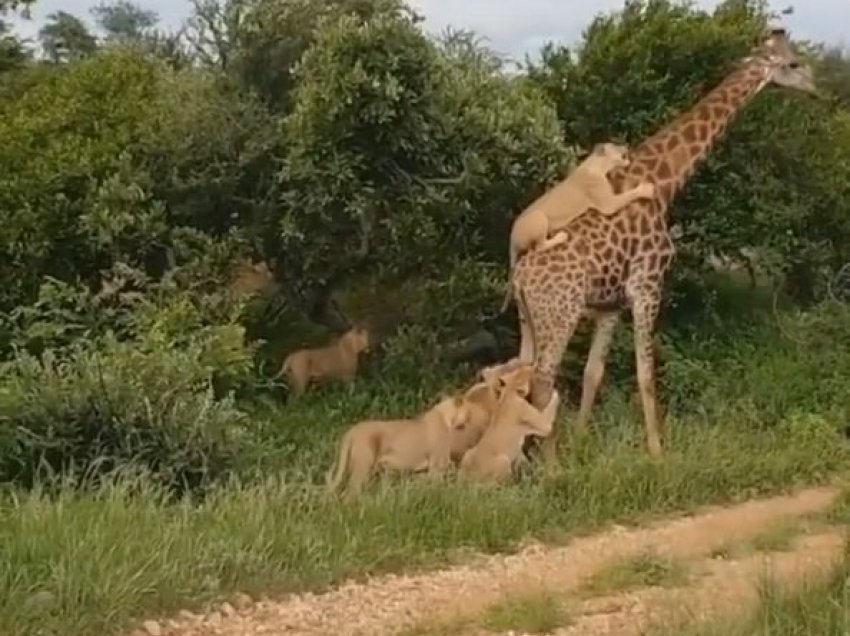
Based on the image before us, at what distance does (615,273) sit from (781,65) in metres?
2.19

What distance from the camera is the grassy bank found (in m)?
6.45

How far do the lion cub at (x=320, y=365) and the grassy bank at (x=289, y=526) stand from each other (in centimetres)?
279

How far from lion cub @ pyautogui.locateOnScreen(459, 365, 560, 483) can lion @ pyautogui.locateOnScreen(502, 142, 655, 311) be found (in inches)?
42.4

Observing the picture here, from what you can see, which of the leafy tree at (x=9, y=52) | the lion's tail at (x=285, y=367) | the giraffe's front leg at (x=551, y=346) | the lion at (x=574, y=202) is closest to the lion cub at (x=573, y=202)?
the lion at (x=574, y=202)

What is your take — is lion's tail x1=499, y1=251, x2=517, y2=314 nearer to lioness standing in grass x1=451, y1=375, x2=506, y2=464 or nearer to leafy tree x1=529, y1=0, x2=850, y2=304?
lioness standing in grass x1=451, y1=375, x2=506, y2=464

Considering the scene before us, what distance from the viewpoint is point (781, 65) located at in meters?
11.5

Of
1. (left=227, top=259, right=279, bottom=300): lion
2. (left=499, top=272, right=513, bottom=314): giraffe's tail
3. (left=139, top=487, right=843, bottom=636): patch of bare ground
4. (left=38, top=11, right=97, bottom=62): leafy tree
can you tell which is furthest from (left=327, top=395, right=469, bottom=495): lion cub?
(left=38, top=11, right=97, bottom=62): leafy tree

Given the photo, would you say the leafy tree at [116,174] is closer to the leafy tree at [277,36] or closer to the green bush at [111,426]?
the leafy tree at [277,36]

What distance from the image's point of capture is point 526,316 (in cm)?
1054

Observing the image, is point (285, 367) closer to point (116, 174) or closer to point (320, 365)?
point (320, 365)

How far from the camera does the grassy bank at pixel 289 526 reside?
6.45 meters

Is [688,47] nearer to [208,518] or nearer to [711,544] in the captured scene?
[711,544]

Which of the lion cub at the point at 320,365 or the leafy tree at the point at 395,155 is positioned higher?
the leafy tree at the point at 395,155

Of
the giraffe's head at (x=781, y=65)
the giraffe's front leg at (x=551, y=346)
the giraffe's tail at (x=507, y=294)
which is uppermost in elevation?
the giraffe's head at (x=781, y=65)
